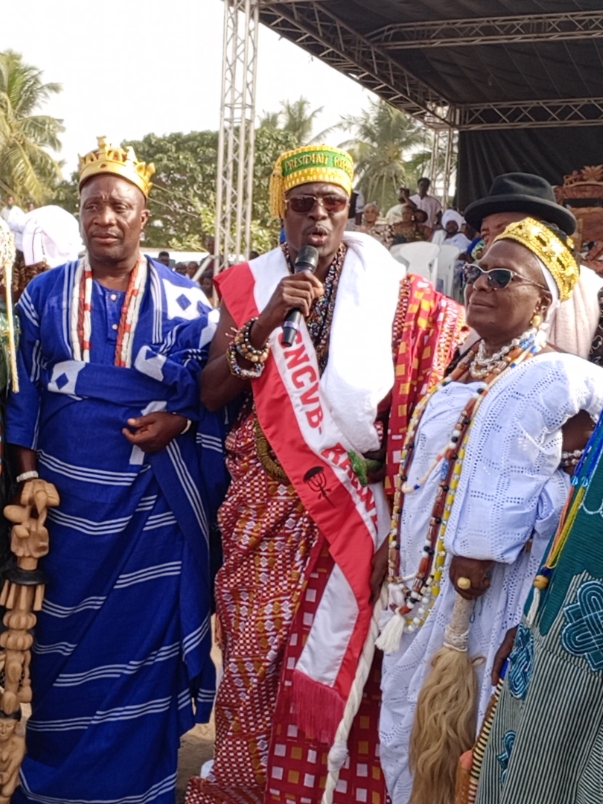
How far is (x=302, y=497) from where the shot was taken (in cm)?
306

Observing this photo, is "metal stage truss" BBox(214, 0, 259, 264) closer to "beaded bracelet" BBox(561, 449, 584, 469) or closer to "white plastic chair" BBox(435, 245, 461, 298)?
"white plastic chair" BBox(435, 245, 461, 298)

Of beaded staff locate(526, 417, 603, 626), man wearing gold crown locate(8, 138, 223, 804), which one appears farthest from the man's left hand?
beaded staff locate(526, 417, 603, 626)

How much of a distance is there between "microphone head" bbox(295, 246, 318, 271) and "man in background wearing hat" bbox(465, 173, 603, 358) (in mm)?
514

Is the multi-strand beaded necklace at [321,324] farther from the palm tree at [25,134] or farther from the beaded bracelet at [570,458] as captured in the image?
the palm tree at [25,134]

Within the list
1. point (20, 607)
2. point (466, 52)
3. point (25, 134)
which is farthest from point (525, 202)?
point (25, 134)

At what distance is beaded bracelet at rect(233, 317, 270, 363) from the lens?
3080 millimetres

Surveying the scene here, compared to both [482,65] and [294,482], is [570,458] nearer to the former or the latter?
[294,482]

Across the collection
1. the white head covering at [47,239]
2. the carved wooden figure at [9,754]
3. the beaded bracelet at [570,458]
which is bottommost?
the carved wooden figure at [9,754]

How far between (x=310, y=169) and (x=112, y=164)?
28.6 inches

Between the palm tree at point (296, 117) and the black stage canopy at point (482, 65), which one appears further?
the palm tree at point (296, 117)

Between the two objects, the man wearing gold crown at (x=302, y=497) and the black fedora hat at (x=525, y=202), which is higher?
the black fedora hat at (x=525, y=202)

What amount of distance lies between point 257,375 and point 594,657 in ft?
6.19

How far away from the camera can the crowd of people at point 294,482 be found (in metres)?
2.39

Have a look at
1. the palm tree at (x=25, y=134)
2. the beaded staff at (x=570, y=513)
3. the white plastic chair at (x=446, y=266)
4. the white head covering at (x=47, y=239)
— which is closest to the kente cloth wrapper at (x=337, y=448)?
the beaded staff at (x=570, y=513)
